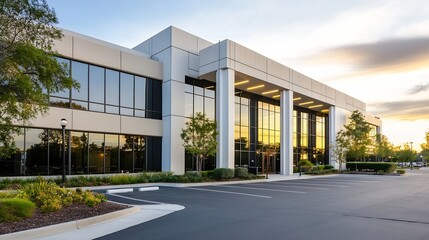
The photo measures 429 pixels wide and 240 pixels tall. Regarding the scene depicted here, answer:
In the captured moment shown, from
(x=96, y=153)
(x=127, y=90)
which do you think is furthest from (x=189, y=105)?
(x=96, y=153)

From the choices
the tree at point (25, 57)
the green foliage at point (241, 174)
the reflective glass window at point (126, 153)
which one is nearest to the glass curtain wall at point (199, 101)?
the green foliage at point (241, 174)

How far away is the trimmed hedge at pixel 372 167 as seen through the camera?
38194 millimetres

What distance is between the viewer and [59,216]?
8547 mm

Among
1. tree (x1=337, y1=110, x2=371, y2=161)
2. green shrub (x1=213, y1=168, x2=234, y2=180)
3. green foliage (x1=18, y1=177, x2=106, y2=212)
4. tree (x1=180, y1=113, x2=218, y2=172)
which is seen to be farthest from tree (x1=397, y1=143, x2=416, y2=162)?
green foliage (x1=18, y1=177, x2=106, y2=212)

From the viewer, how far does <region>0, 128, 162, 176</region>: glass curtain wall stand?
18.8 meters

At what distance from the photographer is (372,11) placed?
58.0 ft

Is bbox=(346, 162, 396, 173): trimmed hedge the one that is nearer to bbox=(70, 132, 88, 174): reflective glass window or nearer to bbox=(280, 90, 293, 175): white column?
bbox=(280, 90, 293, 175): white column

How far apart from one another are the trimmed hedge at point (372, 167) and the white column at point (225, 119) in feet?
73.7

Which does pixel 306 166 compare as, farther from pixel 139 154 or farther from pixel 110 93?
pixel 110 93

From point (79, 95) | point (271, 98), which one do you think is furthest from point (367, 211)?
point (271, 98)

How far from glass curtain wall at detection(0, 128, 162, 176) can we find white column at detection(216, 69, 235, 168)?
4724 mm

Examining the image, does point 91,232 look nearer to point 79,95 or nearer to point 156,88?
point 79,95

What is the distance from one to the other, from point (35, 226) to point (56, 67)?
447 centimetres

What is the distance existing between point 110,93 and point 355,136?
109ft
